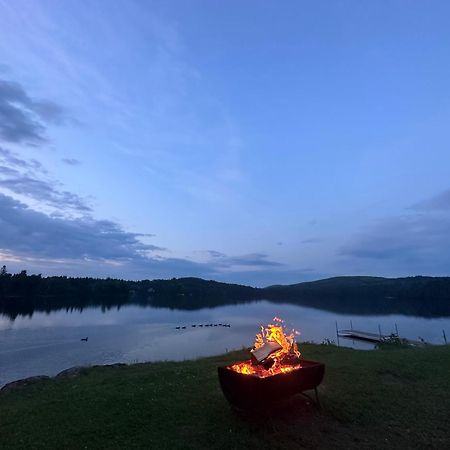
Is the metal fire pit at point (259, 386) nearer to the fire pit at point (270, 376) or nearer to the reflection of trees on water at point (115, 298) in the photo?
the fire pit at point (270, 376)

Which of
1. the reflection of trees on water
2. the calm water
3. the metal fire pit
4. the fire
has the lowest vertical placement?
the calm water

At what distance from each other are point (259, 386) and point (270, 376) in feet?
1.29

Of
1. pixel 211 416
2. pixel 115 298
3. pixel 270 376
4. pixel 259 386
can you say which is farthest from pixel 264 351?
pixel 115 298

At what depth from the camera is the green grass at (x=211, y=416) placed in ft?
26.2

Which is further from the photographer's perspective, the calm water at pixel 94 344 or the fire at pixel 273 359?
the calm water at pixel 94 344

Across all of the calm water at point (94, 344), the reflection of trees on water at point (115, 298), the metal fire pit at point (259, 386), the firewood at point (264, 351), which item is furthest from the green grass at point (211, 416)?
the reflection of trees on water at point (115, 298)

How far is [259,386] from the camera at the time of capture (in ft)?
28.0

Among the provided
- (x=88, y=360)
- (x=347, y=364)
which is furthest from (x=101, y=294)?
(x=347, y=364)

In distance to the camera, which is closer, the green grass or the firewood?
the green grass

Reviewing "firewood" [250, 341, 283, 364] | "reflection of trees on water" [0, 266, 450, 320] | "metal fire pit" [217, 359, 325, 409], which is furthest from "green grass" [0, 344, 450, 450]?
"reflection of trees on water" [0, 266, 450, 320]

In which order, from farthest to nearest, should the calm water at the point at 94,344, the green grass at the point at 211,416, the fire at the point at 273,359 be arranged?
the calm water at the point at 94,344 < the fire at the point at 273,359 < the green grass at the point at 211,416

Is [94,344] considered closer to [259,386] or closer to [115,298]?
[259,386]

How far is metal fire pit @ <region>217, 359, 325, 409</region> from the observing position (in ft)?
28.0

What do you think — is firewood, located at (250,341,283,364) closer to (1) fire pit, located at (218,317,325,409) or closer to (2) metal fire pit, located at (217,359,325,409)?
(1) fire pit, located at (218,317,325,409)
